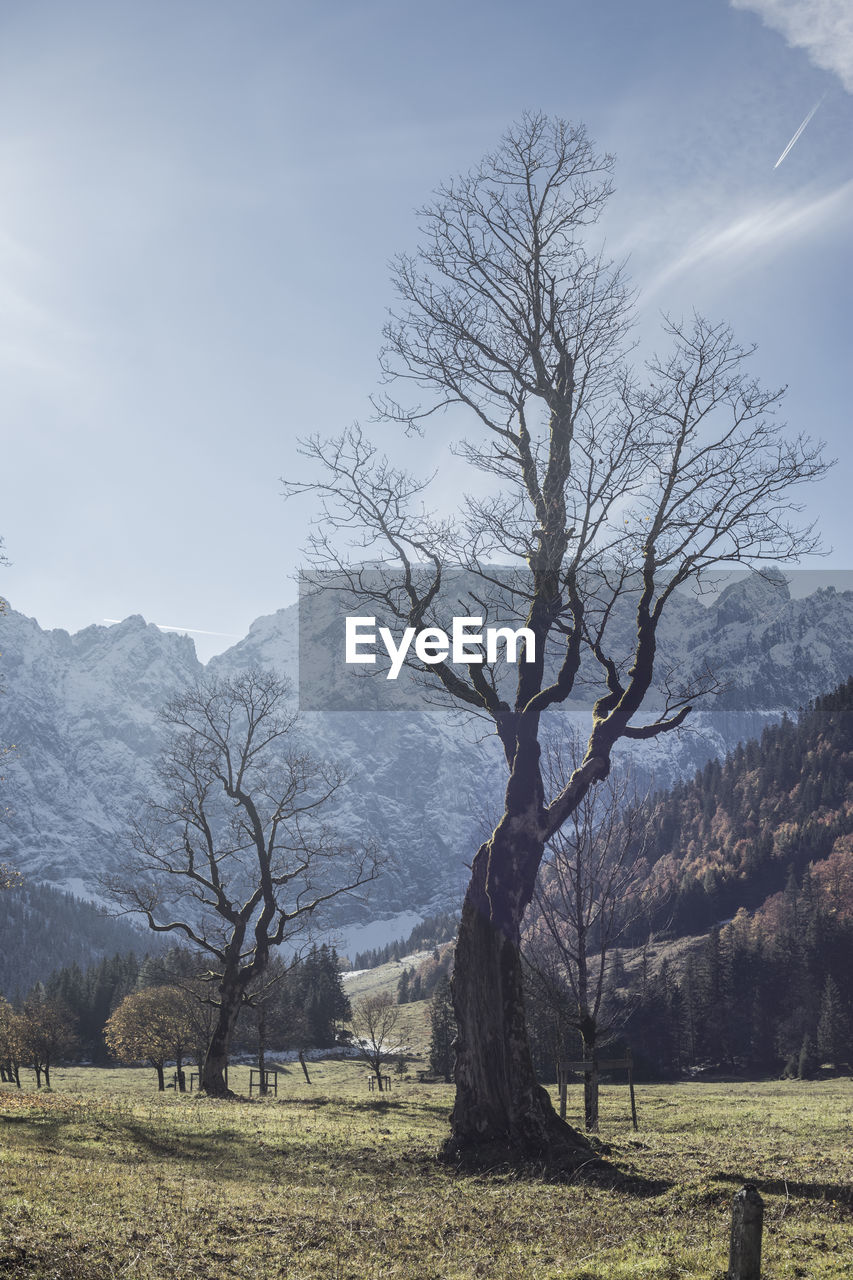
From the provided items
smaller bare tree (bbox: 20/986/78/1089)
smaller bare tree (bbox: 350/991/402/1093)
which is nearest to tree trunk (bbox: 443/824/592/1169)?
smaller bare tree (bbox: 350/991/402/1093)

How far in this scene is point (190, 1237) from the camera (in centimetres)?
896

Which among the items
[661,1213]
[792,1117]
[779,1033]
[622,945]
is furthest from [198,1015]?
[622,945]

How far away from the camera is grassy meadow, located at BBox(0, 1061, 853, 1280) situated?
26.5 ft

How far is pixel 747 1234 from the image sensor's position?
254 inches

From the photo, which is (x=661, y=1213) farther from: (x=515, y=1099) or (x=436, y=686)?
(x=436, y=686)

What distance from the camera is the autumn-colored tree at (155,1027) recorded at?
6862 cm

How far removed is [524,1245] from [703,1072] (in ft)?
355

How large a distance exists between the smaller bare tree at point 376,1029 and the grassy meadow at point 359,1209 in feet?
154

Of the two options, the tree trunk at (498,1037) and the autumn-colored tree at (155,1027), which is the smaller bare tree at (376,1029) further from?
the tree trunk at (498,1037)

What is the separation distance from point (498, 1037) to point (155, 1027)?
64.2 meters

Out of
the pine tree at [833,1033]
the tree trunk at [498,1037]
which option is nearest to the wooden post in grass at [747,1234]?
the tree trunk at [498,1037]

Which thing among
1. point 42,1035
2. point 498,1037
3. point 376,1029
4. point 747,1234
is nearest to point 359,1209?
point 498,1037

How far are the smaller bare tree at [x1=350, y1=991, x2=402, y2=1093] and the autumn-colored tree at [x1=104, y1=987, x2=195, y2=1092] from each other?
1403cm

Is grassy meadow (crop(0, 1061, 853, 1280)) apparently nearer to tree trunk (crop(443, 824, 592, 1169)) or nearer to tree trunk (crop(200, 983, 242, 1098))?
tree trunk (crop(443, 824, 592, 1169))
